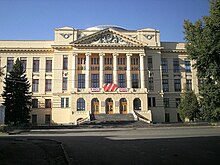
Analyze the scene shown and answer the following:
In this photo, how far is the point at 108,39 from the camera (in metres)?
49.7

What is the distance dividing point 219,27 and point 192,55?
309 cm

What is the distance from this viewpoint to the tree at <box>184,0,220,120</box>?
679 inches

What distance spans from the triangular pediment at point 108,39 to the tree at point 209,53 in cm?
3049

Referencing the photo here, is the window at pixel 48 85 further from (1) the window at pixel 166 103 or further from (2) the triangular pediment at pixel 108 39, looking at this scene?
(1) the window at pixel 166 103

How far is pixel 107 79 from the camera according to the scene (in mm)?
49094

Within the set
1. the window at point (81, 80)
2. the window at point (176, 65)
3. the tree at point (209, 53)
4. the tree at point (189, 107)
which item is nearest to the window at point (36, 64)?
the window at point (81, 80)

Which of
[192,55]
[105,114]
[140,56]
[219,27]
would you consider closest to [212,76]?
[192,55]

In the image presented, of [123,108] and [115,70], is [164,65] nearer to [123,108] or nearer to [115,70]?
[115,70]

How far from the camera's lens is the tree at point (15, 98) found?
37.7 meters

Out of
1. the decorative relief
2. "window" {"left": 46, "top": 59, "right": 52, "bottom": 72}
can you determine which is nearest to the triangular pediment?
the decorative relief

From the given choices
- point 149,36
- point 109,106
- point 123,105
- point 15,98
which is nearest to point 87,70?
point 109,106

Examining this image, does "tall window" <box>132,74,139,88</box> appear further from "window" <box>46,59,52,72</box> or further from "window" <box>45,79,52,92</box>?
"window" <box>46,59,52,72</box>

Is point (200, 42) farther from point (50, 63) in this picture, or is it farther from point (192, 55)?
point (50, 63)

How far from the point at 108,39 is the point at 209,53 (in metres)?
34.1
